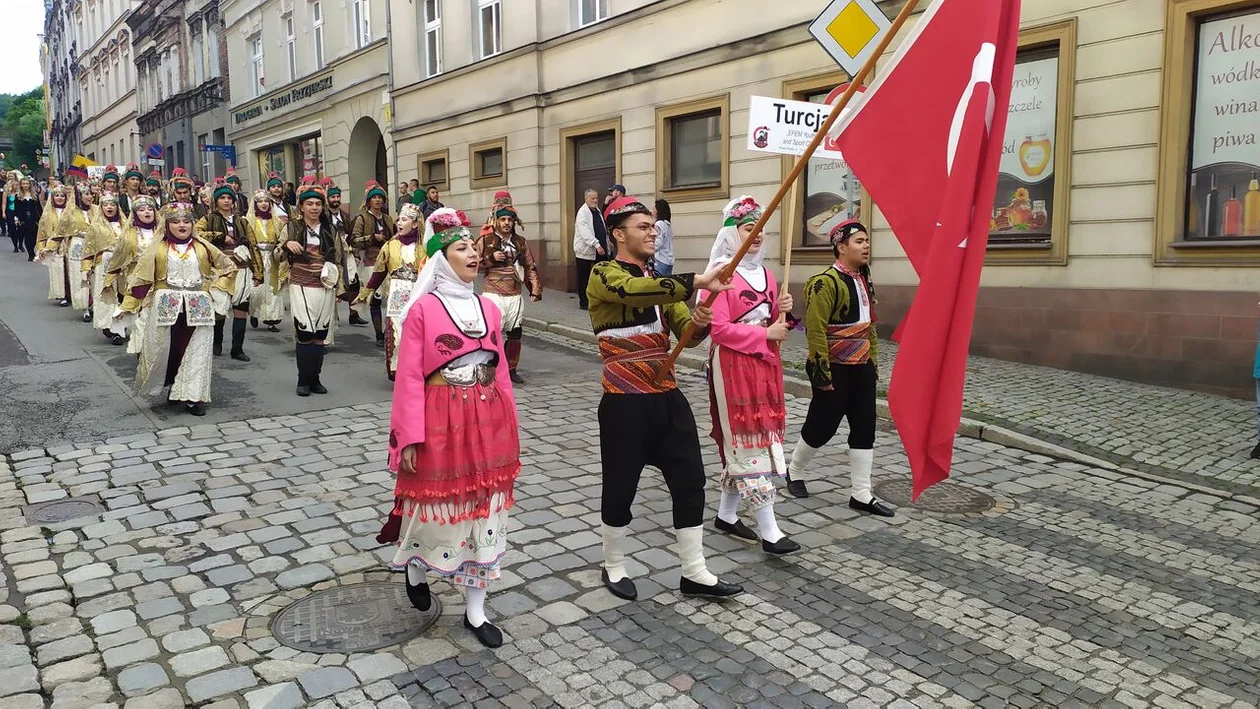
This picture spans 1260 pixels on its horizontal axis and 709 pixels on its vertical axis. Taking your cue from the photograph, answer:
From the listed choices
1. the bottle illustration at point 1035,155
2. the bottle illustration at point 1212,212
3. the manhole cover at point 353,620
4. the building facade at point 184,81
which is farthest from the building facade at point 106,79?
the manhole cover at point 353,620

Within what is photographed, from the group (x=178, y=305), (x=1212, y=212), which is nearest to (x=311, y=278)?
(x=178, y=305)

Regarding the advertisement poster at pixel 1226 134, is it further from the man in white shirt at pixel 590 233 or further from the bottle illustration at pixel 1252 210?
the man in white shirt at pixel 590 233

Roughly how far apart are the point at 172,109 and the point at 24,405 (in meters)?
37.7

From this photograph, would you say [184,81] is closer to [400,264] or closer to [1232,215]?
[400,264]

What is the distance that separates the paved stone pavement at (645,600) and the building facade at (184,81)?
31536 mm

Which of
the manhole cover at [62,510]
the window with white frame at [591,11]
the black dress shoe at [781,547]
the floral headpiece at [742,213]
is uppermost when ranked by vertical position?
the window with white frame at [591,11]

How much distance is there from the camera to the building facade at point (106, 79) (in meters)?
51.2

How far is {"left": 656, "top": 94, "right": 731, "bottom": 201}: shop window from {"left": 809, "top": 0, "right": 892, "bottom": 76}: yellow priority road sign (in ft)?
21.4

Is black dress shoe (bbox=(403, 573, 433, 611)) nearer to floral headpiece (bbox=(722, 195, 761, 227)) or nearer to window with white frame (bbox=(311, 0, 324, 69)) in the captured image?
floral headpiece (bbox=(722, 195, 761, 227))

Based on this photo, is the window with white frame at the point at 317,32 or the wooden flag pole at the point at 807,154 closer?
the wooden flag pole at the point at 807,154

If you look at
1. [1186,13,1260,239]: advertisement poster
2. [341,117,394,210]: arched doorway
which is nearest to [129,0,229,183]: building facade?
[341,117,394,210]: arched doorway

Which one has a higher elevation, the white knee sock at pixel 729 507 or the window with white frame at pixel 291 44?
the window with white frame at pixel 291 44

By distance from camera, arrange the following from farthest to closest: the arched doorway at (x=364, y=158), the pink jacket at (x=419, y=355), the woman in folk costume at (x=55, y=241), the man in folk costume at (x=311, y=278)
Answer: the arched doorway at (x=364, y=158) → the woman in folk costume at (x=55, y=241) → the man in folk costume at (x=311, y=278) → the pink jacket at (x=419, y=355)

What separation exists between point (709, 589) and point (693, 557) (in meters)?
0.17
